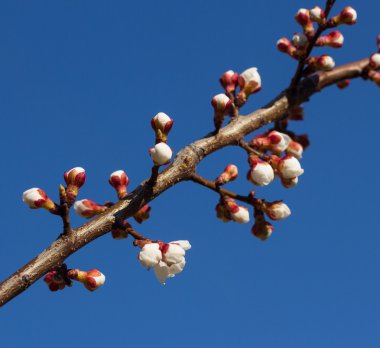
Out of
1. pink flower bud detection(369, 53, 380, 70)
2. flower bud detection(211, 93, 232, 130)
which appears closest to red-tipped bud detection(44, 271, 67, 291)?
flower bud detection(211, 93, 232, 130)

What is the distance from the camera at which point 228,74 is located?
4.37 metres

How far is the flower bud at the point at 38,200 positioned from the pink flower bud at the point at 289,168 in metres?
1.53

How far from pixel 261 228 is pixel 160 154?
4.15 ft

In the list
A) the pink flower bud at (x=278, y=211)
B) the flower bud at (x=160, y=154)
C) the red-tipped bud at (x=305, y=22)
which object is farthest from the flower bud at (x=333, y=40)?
the flower bud at (x=160, y=154)

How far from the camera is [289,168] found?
392 cm

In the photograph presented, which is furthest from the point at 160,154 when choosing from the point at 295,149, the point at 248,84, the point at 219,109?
the point at 295,149

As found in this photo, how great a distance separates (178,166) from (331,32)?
5.89 feet

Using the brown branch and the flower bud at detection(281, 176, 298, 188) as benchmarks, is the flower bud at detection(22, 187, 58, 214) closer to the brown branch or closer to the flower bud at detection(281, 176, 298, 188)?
the brown branch

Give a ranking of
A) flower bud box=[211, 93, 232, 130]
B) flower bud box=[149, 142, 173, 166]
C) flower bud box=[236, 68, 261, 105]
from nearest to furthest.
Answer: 1. flower bud box=[149, 142, 173, 166]
2. flower bud box=[211, 93, 232, 130]
3. flower bud box=[236, 68, 261, 105]

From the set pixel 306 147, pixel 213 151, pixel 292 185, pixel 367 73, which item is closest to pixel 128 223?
pixel 213 151

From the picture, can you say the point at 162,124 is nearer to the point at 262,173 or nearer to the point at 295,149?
the point at 262,173

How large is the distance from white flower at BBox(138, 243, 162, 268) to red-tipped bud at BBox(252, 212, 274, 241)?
1097mm

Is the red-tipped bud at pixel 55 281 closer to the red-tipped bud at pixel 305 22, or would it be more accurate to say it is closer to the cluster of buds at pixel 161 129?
the cluster of buds at pixel 161 129

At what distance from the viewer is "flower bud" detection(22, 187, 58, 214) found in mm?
3299
